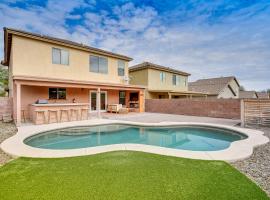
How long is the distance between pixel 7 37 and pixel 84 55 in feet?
19.2

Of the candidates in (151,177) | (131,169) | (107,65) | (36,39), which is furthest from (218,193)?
(107,65)

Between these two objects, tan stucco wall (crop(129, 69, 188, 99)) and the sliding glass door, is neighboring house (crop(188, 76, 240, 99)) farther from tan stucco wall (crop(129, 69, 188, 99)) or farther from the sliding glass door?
the sliding glass door

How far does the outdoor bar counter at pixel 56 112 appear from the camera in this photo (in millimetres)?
11163

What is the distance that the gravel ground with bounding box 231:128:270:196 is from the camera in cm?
382

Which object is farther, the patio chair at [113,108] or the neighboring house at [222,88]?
the neighboring house at [222,88]

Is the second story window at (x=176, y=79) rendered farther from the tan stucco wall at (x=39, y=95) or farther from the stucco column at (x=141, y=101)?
the tan stucco wall at (x=39, y=95)

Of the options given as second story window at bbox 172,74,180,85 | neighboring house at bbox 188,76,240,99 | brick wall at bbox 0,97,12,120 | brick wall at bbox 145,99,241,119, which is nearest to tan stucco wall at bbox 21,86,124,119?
brick wall at bbox 0,97,12,120

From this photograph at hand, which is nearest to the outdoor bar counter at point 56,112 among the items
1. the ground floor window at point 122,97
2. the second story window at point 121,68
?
the second story window at point 121,68

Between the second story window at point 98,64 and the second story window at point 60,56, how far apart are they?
2504 mm

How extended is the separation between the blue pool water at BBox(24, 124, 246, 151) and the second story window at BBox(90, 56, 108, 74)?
744 centimetres

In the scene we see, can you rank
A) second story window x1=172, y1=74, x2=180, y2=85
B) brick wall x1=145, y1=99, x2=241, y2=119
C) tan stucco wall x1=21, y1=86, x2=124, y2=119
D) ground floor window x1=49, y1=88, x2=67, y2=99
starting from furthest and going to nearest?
second story window x1=172, y1=74, x2=180, y2=85
brick wall x1=145, y1=99, x2=241, y2=119
ground floor window x1=49, y1=88, x2=67, y2=99
tan stucco wall x1=21, y1=86, x2=124, y2=119

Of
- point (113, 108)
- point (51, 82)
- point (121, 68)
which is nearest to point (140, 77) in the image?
point (121, 68)

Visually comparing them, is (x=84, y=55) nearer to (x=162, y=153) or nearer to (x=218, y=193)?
(x=162, y=153)

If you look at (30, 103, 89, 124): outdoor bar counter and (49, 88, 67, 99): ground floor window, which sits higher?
(49, 88, 67, 99): ground floor window
